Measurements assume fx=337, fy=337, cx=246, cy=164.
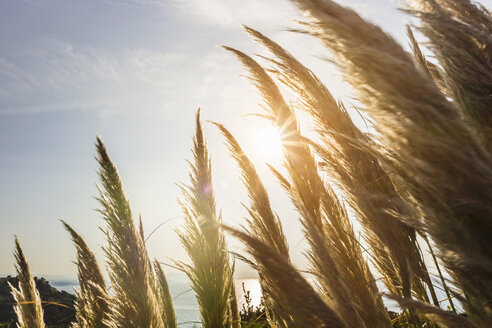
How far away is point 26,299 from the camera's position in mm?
3619

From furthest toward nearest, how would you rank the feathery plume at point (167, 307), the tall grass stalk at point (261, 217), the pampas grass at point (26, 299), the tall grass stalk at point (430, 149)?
1. the pampas grass at point (26, 299)
2. the feathery plume at point (167, 307)
3. the tall grass stalk at point (261, 217)
4. the tall grass stalk at point (430, 149)

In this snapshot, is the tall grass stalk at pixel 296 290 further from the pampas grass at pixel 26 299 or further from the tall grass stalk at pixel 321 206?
the pampas grass at pixel 26 299

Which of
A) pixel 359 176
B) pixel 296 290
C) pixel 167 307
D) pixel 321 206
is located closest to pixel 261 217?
pixel 321 206

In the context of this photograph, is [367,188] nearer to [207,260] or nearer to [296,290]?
[296,290]

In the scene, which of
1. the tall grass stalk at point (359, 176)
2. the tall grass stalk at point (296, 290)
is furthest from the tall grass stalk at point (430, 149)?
the tall grass stalk at point (359, 176)

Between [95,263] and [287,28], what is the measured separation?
3299 mm

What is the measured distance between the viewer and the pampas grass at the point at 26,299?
11.4 ft

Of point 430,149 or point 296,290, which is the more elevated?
point 430,149

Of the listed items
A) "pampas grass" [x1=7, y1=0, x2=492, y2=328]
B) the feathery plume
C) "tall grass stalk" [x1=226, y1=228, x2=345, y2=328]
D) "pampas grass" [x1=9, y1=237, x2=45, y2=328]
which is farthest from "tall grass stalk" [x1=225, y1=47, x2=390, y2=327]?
"pampas grass" [x1=9, y1=237, x2=45, y2=328]

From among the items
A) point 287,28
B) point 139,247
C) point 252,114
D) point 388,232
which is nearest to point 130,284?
point 139,247

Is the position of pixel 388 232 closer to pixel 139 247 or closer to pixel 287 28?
pixel 287 28

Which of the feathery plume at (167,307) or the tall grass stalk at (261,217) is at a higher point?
the tall grass stalk at (261,217)

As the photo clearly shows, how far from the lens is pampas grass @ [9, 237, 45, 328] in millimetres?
3471

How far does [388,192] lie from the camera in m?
1.54
